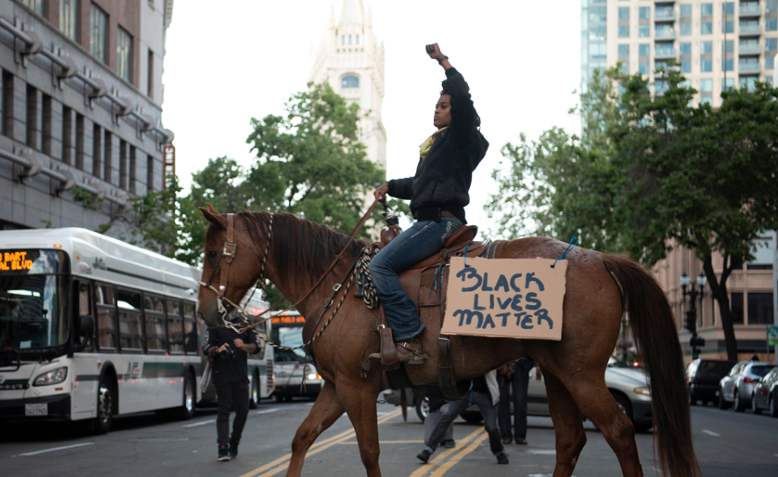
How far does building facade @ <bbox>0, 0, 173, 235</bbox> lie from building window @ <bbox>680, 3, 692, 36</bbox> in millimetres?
90058

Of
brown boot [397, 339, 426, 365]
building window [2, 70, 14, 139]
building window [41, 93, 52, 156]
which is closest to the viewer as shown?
brown boot [397, 339, 426, 365]

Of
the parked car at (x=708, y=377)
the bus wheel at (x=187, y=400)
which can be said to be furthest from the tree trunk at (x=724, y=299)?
the bus wheel at (x=187, y=400)

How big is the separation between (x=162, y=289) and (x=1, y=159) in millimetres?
12982

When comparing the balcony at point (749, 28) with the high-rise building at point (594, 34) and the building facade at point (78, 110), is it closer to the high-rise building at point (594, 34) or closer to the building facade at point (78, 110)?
the high-rise building at point (594, 34)

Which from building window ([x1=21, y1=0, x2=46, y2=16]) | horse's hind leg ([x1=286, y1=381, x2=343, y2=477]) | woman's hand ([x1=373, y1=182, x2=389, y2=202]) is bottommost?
horse's hind leg ([x1=286, y1=381, x2=343, y2=477])

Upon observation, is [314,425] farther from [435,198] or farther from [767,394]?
[767,394]

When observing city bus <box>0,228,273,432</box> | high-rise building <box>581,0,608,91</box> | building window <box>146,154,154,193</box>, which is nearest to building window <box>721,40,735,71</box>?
high-rise building <box>581,0,608,91</box>

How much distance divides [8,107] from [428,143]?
103ft

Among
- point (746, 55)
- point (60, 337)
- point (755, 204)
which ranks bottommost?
point (60, 337)

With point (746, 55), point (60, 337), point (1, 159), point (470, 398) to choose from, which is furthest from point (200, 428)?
point (746, 55)

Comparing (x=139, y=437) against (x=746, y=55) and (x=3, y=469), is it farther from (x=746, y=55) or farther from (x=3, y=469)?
(x=746, y=55)

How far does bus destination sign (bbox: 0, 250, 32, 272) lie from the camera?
68.7 ft

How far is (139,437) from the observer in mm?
21219

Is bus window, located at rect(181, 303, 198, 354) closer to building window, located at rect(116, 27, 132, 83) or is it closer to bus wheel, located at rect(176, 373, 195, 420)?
bus wheel, located at rect(176, 373, 195, 420)
